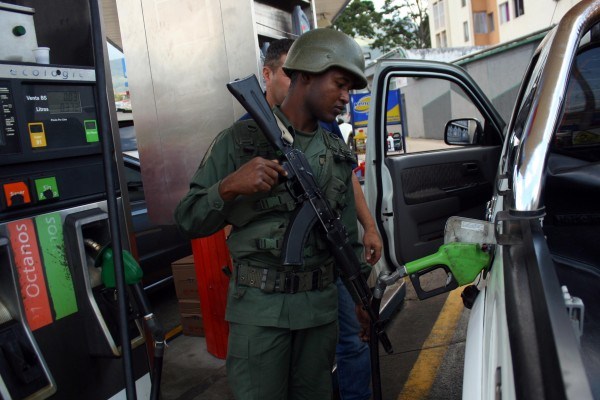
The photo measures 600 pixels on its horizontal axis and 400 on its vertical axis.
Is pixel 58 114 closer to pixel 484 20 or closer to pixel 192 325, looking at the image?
pixel 192 325

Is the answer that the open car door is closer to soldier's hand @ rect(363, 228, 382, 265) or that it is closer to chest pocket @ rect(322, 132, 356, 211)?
soldier's hand @ rect(363, 228, 382, 265)

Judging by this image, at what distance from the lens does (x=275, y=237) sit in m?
1.79

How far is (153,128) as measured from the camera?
3342 millimetres

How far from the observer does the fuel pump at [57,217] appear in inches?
66.6

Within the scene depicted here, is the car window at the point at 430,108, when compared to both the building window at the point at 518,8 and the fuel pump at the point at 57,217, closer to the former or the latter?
the building window at the point at 518,8

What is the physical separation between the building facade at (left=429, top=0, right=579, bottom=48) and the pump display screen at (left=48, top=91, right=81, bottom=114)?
2237 centimetres

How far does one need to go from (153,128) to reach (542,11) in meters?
23.8

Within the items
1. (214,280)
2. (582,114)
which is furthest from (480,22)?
(582,114)

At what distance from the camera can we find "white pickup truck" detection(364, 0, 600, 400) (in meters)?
1.01

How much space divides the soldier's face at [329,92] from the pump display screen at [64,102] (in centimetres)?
79

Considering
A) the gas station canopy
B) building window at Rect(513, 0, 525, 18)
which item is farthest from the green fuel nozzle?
building window at Rect(513, 0, 525, 18)

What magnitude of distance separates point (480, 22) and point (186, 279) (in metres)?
32.5

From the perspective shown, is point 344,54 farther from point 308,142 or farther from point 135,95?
point 135,95

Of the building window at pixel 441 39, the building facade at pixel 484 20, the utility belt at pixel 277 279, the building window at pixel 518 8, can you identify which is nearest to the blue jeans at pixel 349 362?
the utility belt at pixel 277 279
